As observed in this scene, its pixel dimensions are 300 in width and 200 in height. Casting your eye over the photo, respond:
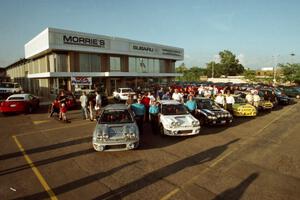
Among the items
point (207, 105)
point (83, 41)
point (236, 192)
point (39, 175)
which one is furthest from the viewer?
point (83, 41)

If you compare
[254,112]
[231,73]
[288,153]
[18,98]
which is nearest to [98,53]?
[18,98]

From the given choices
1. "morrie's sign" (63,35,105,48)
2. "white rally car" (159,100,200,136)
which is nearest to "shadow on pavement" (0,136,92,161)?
"white rally car" (159,100,200,136)

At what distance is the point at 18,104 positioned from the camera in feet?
46.7

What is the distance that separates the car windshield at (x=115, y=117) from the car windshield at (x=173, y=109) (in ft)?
7.32

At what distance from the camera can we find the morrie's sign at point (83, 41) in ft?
73.8

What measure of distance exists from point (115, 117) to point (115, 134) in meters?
1.18

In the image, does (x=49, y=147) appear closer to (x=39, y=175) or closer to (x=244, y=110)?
(x=39, y=175)

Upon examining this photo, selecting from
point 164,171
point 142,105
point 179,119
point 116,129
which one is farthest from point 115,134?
point 179,119

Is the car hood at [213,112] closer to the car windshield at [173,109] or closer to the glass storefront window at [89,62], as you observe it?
the car windshield at [173,109]

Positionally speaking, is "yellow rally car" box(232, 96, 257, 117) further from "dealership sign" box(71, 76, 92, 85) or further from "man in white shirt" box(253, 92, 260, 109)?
"dealership sign" box(71, 76, 92, 85)

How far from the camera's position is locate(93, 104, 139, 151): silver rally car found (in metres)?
6.81

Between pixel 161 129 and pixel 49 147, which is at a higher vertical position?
pixel 161 129

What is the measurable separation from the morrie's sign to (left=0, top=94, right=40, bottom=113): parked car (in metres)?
9.27

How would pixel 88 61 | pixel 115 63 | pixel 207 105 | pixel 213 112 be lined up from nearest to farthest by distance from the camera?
pixel 213 112 → pixel 207 105 → pixel 88 61 → pixel 115 63
